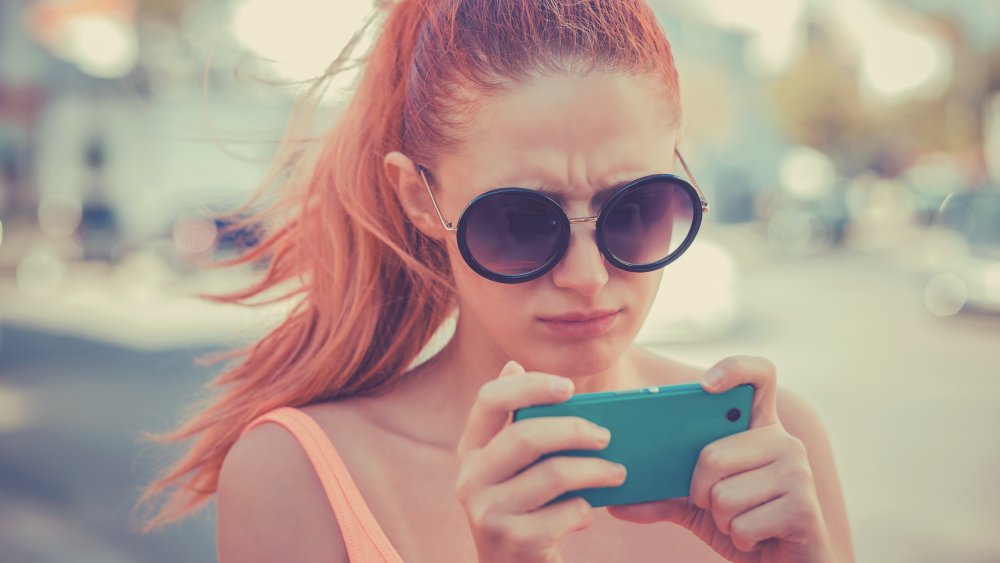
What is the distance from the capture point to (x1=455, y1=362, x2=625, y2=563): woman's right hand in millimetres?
1135

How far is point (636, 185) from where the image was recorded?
1.42 m

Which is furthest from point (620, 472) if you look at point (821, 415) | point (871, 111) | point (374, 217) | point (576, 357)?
point (871, 111)

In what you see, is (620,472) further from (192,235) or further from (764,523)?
(192,235)

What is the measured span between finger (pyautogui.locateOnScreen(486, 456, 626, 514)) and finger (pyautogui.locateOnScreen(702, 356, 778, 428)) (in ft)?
0.66

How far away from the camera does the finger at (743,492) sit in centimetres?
122

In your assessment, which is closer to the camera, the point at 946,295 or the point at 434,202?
the point at 434,202

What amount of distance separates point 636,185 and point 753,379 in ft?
1.17

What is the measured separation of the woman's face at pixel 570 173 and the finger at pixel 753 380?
0.27 meters

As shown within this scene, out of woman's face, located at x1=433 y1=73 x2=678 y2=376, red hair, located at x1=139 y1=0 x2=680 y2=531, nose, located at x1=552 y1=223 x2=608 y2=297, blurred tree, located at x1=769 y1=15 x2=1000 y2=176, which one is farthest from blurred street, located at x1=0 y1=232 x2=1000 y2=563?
blurred tree, located at x1=769 y1=15 x2=1000 y2=176

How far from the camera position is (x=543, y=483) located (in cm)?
113

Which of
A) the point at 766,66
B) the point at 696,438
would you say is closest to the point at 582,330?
the point at 696,438

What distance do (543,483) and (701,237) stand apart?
14.0m

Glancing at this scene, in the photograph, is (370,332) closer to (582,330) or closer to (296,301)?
(296,301)

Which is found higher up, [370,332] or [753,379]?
[753,379]
